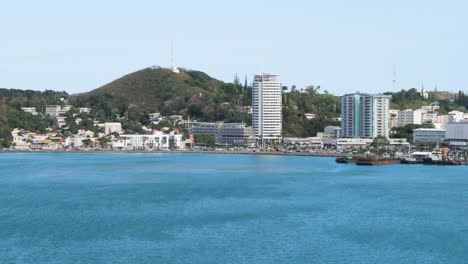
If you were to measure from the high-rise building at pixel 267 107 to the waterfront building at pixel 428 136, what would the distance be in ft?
25.1

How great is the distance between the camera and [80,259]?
41.7 ft

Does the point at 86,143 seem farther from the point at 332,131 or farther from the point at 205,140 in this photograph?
the point at 332,131

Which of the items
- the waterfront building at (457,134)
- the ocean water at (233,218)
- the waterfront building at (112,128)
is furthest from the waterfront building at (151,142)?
the ocean water at (233,218)

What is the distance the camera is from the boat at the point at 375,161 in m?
34.1

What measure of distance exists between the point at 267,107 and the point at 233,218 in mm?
31795

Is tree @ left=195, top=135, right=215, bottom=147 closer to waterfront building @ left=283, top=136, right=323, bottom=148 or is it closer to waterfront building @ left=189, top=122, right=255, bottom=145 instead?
waterfront building @ left=189, top=122, right=255, bottom=145

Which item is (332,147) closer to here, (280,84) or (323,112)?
(280,84)

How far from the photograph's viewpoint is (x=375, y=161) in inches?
1350

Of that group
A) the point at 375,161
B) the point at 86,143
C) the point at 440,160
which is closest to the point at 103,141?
the point at 86,143

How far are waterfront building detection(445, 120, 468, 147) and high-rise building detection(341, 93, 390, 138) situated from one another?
15.1 ft

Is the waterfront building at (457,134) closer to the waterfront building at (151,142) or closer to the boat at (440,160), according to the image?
the boat at (440,160)

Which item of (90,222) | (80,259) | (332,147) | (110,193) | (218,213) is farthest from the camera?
(332,147)

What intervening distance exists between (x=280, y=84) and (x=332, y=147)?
4.72 metres

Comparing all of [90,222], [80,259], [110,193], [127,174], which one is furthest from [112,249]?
[127,174]
